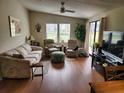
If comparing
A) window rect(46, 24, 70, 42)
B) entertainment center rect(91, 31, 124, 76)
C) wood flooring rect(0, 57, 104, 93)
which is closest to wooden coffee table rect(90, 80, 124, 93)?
wood flooring rect(0, 57, 104, 93)

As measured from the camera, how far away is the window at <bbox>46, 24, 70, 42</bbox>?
8.13m

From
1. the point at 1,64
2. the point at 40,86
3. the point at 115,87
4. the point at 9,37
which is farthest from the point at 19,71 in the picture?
the point at 115,87

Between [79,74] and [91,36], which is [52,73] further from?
[91,36]

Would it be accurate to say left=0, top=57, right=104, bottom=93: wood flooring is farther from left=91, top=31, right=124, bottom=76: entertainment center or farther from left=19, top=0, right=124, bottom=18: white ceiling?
left=19, top=0, right=124, bottom=18: white ceiling

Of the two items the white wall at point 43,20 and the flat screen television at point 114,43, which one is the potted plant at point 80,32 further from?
the flat screen television at point 114,43

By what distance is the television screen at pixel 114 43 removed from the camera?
11.3 ft

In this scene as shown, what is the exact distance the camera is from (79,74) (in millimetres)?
4266

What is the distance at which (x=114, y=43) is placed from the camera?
12.5 feet

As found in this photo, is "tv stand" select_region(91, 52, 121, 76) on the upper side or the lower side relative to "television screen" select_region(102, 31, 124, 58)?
lower

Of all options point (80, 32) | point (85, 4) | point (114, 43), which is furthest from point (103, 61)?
point (80, 32)

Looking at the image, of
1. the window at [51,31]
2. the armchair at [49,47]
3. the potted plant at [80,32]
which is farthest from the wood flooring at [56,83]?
the window at [51,31]

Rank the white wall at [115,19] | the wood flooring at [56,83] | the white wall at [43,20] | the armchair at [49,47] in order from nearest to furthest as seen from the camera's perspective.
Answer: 1. the wood flooring at [56,83]
2. the white wall at [115,19]
3. the armchair at [49,47]
4. the white wall at [43,20]

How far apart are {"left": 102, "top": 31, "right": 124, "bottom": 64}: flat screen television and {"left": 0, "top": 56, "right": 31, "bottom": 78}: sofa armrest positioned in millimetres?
2760

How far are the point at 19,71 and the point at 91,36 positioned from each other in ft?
15.8
